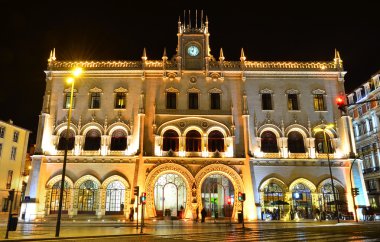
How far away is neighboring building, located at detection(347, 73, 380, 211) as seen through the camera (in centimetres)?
4952

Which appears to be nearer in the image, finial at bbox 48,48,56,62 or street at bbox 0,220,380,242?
street at bbox 0,220,380,242

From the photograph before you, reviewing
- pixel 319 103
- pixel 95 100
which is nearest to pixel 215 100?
pixel 319 103

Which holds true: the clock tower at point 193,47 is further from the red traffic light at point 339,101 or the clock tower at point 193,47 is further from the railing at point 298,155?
the red traffic light at point 339,101

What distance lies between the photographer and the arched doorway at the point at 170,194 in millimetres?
→ 36656

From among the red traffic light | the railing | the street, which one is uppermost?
the railing

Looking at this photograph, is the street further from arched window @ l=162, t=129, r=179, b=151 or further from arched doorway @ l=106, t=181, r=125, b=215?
arched window @ l=162, t=129, r=179, b=151

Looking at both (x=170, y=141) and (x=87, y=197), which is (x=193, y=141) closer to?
(x=170, y=141)

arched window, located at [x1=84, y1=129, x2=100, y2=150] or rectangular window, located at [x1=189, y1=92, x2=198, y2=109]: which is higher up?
rectangular window, located at [x1=189, y1=92, x2=198, y2=109]

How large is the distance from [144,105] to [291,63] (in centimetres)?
1839

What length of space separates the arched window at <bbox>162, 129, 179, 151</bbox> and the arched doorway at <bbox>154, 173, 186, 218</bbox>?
2965 mm

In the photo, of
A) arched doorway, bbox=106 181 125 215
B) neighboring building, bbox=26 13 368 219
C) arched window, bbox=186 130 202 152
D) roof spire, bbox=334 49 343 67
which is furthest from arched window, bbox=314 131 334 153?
arched doorway, bbox=106 181 125 215

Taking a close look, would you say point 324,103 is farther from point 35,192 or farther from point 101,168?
point 35,192

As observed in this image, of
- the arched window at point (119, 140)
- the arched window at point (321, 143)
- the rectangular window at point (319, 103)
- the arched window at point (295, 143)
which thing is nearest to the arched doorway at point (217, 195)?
the arched window at point (295, 143)

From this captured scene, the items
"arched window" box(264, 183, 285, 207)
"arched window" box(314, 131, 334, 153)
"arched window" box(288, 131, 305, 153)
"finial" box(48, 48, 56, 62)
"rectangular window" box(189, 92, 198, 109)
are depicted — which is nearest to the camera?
"arched window" box(264, 183, 285, 207)
